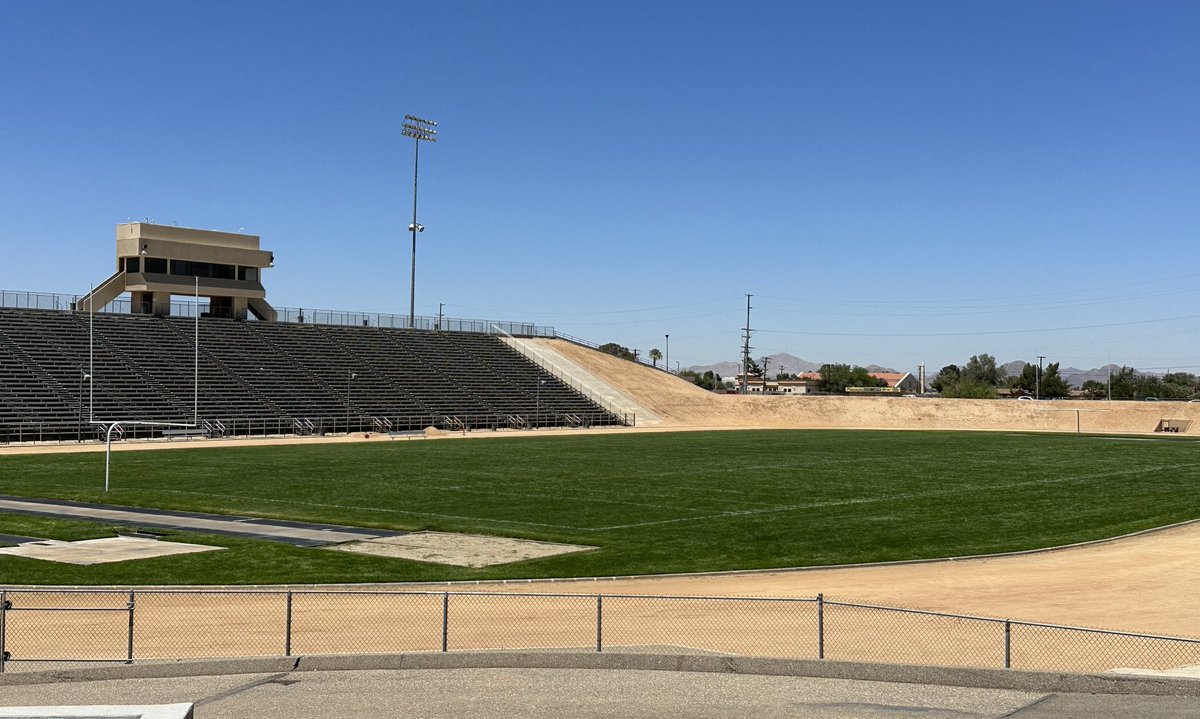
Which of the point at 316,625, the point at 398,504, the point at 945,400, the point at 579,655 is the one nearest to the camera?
the point at 579,655

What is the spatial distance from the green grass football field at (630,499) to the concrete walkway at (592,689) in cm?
819

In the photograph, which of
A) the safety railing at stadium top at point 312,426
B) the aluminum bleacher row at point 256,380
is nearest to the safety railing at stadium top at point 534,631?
the safety railing at stadium top at point 312,426

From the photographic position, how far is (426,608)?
69.8ft

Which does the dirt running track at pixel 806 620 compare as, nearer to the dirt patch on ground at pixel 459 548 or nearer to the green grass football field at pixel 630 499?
the green grass football field at pixel 630 499

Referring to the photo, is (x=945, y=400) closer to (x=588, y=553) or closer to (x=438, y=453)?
(x=438, y=453)

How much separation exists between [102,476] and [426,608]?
2967cm

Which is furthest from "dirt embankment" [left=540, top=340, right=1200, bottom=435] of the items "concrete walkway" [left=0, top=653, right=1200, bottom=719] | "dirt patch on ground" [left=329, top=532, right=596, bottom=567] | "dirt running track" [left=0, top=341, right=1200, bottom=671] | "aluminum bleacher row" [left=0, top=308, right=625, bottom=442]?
"concrete walkway" [left=0, top=653, right=1200, bottom=719]

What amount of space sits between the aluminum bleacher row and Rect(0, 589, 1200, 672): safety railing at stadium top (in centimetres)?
5202

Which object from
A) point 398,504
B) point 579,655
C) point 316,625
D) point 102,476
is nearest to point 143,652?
point 316,625

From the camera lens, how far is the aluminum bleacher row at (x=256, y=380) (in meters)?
74.0

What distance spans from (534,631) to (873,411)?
99521 millimetres

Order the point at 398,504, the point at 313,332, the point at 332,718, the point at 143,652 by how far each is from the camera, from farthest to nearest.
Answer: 1. the point at 313,332
2. the point at 398,504
3. the point at 143,652
4. the point at 332,718

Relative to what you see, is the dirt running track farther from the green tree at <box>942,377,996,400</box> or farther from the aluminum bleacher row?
the green tree at <box>942,377,996,400</box>

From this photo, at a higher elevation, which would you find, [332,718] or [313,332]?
[313,332]
